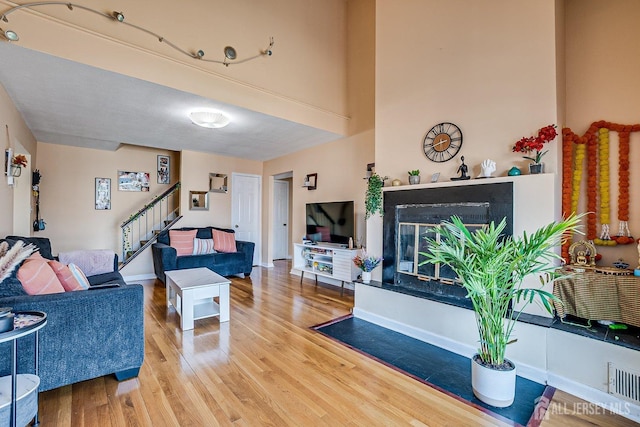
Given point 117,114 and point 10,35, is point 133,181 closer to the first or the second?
point 117,114

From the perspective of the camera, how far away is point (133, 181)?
586 cm

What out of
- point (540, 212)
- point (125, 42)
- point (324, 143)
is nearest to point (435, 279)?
point (540, 212)

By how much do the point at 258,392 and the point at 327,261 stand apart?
9.62ft

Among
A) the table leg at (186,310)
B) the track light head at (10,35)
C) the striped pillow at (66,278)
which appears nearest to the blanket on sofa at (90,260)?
the table leg at (186,310)

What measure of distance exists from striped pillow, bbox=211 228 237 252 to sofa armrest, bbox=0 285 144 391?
11.4ft

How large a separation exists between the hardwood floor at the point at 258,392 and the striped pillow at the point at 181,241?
7.50ft

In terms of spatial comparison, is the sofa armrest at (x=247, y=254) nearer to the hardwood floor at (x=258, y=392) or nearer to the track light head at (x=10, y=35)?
the hardwood floor at (x=258, y=392)

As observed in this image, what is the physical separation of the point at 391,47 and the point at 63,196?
6007mm

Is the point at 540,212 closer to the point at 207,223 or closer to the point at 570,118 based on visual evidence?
the point at 570,118

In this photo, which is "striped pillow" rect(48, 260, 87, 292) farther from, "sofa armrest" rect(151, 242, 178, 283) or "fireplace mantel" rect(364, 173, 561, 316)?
"fireplace mantel" rect(364, 173, 561, 316)

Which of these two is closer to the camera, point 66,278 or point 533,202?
point 66,278

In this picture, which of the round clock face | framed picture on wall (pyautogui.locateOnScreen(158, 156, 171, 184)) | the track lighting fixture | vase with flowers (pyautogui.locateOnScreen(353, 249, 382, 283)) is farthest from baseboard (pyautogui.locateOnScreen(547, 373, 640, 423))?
framed picture on wall (pyautogui.locateOnScreen(158, 156, 171, 184))

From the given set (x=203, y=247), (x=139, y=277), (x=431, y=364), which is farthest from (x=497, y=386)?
(x=139, y=277)

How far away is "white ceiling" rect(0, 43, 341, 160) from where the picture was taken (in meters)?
2.63
